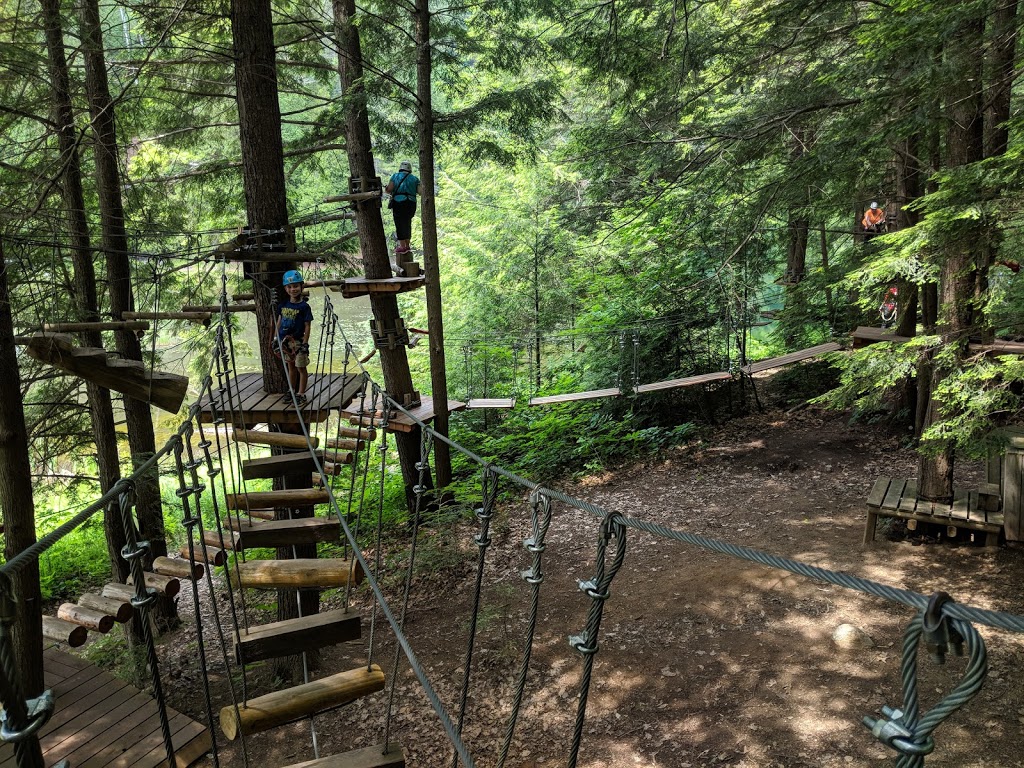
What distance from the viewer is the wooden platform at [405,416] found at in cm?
569

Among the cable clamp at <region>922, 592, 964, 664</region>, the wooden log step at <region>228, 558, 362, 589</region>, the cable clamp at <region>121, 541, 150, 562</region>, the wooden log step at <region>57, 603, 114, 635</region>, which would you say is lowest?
the wooden log step at <region>57, 603, 114, 635</region>

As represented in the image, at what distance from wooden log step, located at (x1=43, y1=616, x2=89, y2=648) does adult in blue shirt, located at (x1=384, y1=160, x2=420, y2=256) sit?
12.4 feet

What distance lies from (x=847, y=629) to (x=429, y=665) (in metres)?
2.70

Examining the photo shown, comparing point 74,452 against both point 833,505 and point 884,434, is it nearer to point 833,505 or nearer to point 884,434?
point 833,505

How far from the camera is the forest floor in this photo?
3.35 m

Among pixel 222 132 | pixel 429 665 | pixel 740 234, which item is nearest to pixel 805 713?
pixel 429 665

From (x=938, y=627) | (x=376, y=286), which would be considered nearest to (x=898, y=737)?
(x=938, y=627)

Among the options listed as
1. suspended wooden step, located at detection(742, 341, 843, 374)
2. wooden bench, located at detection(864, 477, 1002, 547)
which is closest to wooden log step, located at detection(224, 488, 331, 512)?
wooden bench, located at detection(864, 477, 1002, 547)

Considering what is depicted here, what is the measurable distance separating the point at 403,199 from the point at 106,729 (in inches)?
181

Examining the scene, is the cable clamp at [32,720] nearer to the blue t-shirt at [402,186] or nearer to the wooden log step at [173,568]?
the wooden log step at [173,568]

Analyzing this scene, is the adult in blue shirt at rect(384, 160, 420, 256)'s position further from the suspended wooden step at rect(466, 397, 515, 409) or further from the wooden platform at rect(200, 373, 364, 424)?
the suspended wooden step at rect(466, 397, 515, 409)

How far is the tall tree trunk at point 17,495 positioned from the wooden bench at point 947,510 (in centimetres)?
557

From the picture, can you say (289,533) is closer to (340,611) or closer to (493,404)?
(340,611)

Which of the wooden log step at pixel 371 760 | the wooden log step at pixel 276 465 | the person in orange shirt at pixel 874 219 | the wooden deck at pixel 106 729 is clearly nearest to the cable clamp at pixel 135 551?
the wooden log step at pixel 371 760
